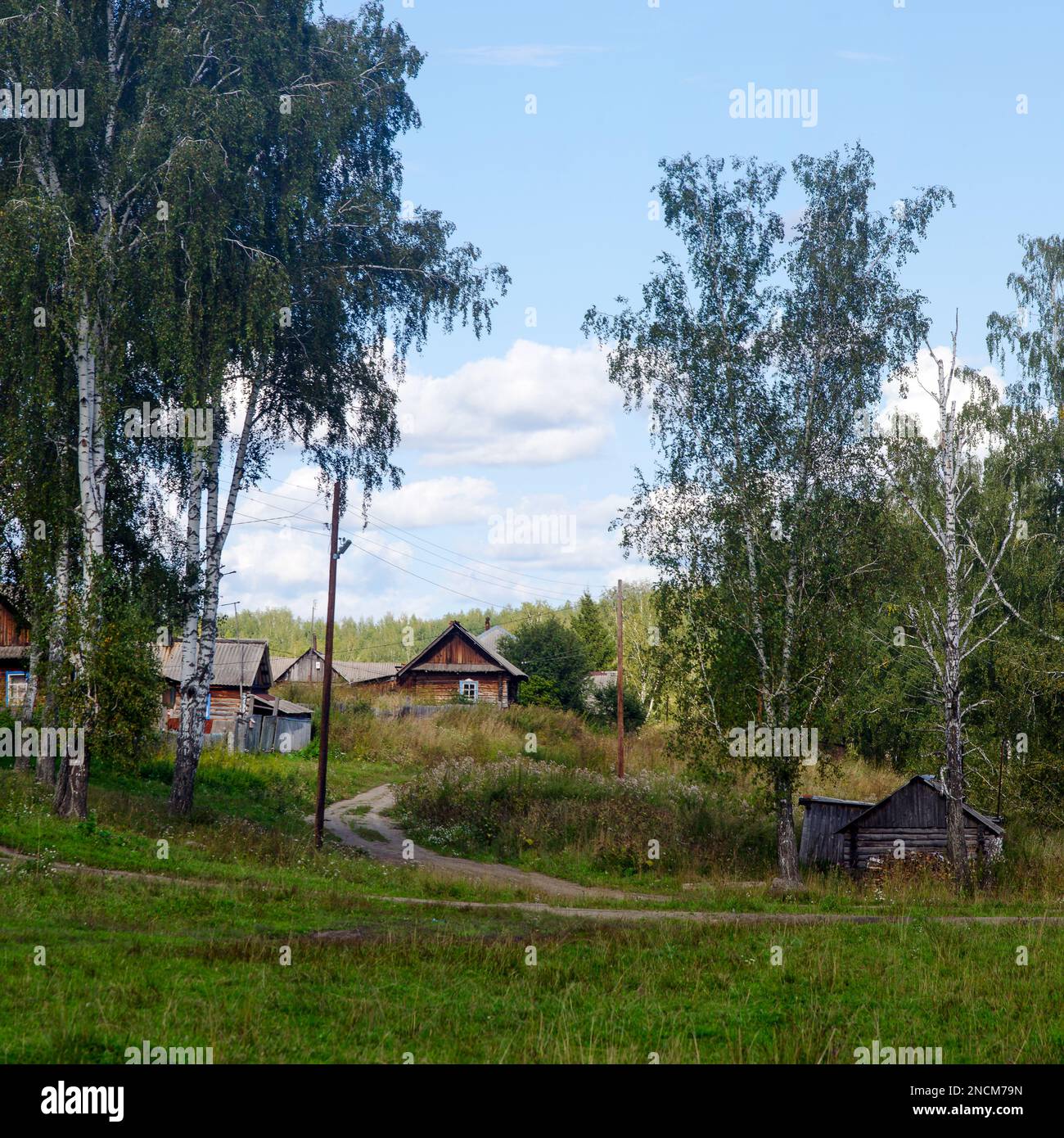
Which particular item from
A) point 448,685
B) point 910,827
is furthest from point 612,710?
point 910,827

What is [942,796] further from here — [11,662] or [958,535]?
[11,662]

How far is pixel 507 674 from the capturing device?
6166cm

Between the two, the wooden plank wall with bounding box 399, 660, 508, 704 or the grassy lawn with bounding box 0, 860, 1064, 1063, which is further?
the wooden plank wall with bounding box 399, 660, 508, 704

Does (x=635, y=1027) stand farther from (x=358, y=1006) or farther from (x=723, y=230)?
(x=723, y=230)

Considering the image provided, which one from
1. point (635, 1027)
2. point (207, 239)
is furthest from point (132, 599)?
point (635, 1027)

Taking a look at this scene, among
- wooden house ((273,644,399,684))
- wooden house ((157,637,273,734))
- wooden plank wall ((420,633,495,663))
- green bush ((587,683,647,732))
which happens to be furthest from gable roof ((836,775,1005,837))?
wooden house ((273,644,399,684))

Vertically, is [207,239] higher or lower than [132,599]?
higher

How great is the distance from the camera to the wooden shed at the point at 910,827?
78.9 ft

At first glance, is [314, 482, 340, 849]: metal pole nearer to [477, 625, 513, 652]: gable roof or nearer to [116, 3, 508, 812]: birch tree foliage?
[116, 3, 508, 812]: birch tree foliage

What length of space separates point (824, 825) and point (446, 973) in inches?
653

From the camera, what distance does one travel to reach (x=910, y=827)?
79.4 feet

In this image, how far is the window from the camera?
43263mm

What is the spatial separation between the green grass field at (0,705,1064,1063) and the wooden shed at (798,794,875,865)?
20.1ft
